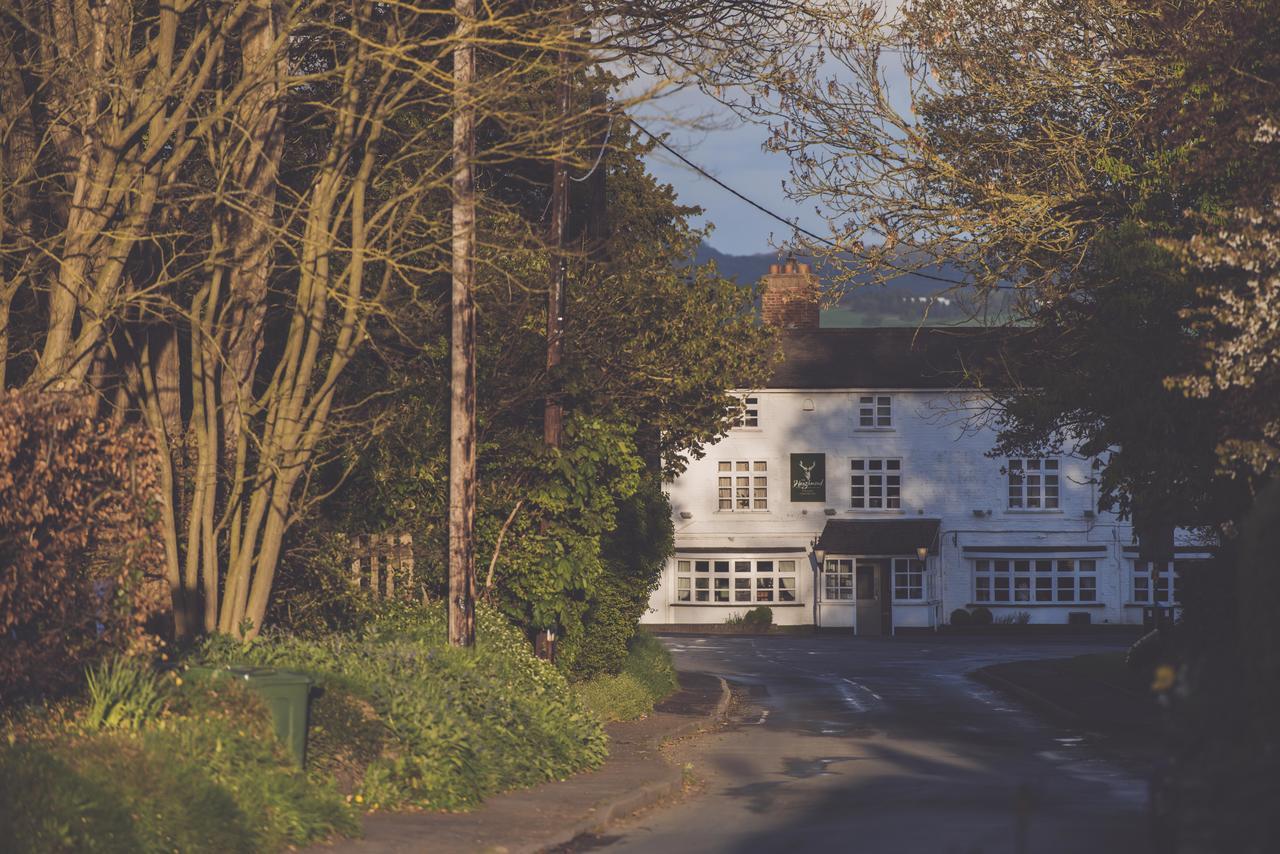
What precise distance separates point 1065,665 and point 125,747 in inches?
1103

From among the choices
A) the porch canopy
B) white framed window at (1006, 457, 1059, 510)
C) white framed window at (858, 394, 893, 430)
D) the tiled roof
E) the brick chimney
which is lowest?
the porch canopy

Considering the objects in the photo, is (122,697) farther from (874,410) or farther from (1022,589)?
(1022,589)

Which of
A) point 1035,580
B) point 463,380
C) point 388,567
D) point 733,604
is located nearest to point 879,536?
point 1035,580

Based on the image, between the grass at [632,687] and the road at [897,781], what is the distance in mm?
1327

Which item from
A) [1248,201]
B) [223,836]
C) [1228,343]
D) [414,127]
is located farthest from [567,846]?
[414,127]

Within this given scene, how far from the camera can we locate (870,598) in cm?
5956

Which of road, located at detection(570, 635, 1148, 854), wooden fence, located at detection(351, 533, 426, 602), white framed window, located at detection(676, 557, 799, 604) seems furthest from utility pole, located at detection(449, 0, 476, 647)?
white framed window, located at detection(676, 557, 799, 604)

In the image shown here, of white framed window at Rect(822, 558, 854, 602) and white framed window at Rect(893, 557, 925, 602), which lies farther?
white framed window at Rect(822, 558, 854, 602)

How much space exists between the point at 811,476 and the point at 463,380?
147ft

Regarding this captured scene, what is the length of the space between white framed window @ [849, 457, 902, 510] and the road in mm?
27934

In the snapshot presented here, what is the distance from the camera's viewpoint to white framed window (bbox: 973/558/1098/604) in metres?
59.3

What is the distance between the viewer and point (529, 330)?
21531mm

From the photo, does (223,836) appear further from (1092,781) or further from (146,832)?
(1092,781)

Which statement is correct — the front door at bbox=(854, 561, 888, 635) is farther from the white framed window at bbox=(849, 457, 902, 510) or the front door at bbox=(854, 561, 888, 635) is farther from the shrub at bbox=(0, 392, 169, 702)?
the shrub at bbox=(0, 392, 169, 702)
